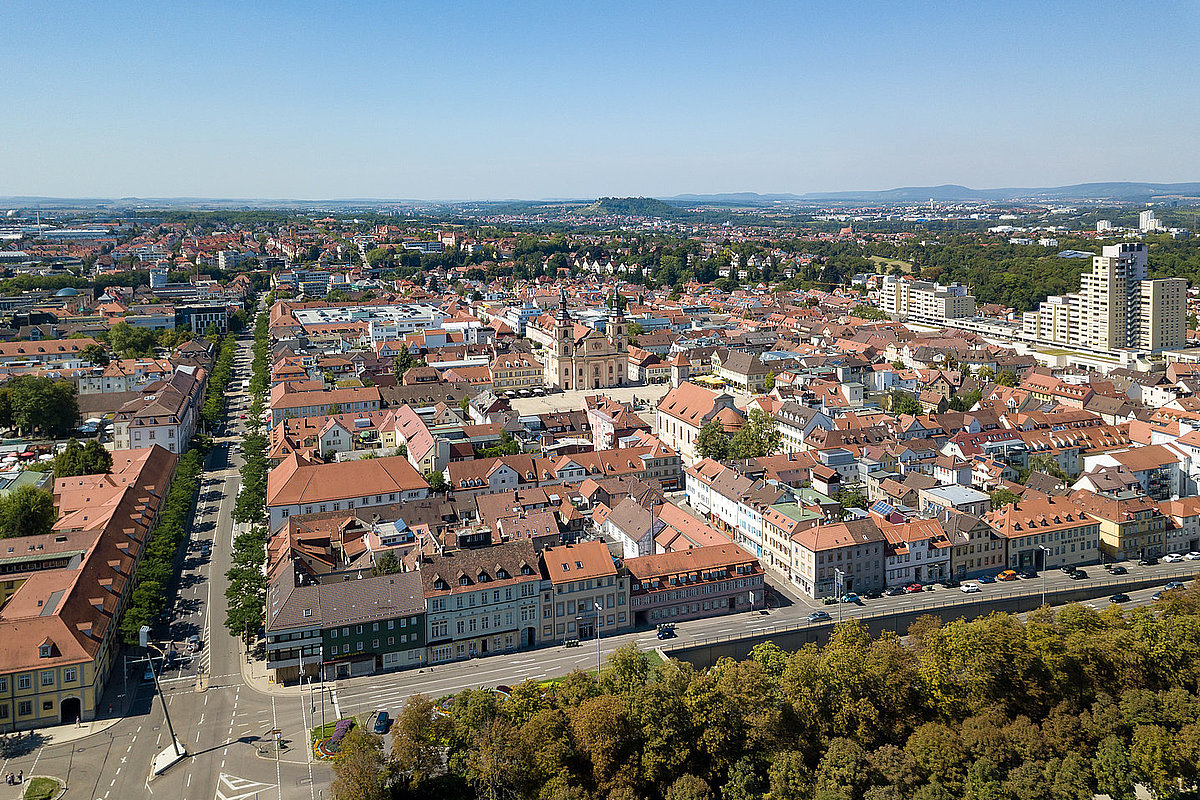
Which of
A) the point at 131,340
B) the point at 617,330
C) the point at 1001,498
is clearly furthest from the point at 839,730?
the point at 131,340

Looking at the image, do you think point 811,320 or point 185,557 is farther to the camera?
point 811,320

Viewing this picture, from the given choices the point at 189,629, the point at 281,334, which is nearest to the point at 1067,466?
the point at 189,629

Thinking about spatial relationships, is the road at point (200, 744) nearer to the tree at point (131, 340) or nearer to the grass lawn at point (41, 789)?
the grass lawn at point (41, 789)

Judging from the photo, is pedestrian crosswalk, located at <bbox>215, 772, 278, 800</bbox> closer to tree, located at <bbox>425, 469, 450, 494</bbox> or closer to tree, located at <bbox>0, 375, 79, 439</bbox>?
tree, located at <bbox>425, 469, 450, 494</bbox>

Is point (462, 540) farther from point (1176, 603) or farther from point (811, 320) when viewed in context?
point (811, 320)

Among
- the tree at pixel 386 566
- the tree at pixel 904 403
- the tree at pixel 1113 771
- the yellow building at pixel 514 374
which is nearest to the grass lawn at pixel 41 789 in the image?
the tree at pixel 386 566

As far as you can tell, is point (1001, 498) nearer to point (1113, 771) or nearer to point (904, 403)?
point (904, 403)

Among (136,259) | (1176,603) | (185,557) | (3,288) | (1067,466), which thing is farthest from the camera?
(136,259)
